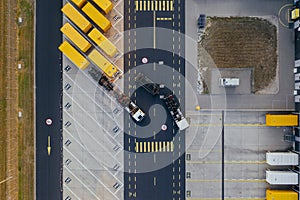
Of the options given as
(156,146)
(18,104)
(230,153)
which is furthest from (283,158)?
(18,104)

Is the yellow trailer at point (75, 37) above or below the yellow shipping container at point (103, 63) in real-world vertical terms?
above

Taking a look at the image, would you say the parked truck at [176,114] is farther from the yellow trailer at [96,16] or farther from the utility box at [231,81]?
the yellow trailer at [96,16]

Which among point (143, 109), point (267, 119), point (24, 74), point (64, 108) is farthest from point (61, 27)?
point (267, 119)

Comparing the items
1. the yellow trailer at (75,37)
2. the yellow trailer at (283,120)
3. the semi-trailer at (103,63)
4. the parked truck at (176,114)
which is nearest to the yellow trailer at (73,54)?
the yellow trailer at (75,37)

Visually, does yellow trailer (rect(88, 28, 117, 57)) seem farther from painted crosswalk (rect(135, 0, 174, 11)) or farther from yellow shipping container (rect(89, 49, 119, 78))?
painted crosswalk (rect(135, 0, 174, 11))

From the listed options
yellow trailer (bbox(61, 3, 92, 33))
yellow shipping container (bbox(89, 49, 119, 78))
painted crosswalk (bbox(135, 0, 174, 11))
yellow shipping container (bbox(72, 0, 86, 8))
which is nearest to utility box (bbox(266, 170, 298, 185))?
yellow shipping container (bbox(89, 49, 119, 78))

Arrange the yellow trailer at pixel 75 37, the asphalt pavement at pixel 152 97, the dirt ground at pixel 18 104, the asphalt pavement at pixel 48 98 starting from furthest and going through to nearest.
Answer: the asphalt pavement at pixel 48 98, the asphalt pavement at pixel 152 97, the dirt ground at pixel 18 104, the yellow trailer at pixel 75 37

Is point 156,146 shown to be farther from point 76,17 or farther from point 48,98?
point 76,17

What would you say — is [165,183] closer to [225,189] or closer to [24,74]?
[225,189]

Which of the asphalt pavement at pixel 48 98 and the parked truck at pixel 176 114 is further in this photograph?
the asphalt pavement at pixel 48 98
